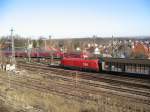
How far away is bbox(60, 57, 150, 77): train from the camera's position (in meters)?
37.4

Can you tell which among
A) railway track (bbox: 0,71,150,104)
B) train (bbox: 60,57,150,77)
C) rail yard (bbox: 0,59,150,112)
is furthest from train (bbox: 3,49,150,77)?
railway track (bbox: 0,71,150,104)

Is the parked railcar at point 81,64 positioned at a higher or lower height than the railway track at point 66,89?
higher

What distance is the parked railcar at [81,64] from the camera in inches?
1680

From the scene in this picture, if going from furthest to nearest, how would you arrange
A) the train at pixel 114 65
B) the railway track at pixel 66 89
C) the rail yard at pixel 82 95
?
the train at pixel 114 65 → the railway track at pixel 66 89 → the rail yard at pixel 82 95

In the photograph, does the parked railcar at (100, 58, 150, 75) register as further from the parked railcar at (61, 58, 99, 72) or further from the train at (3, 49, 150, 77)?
the parked railcar at (61, 58, 99, 72)

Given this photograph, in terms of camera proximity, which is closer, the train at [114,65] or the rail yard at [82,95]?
the rail yard at [82,95]

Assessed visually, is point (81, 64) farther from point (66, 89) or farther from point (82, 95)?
point (82, 95)

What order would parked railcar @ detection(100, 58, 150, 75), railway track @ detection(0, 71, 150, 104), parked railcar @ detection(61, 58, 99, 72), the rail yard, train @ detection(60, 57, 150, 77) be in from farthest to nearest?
1. parked railcar @ detection(61, 58, 99, 72)
2. train @ detection(60, 57, 150, 77)
3. parked railcar @ detection(100, 58, 150, 75)
4. railway track @ detection(0, 71, 150, 104)
5. the rail yard

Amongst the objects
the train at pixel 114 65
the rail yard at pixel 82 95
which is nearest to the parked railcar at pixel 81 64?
the train at pixel 114 65

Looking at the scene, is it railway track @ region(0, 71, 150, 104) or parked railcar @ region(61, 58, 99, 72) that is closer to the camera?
railway track @ region(0, 71, 150, 104)

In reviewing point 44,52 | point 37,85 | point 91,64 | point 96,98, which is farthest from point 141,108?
point 44,52

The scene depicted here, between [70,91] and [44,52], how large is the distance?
40210 mm

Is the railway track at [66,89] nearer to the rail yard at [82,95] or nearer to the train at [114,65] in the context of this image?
the rail yard at [82,95]

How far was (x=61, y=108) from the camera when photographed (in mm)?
18641
